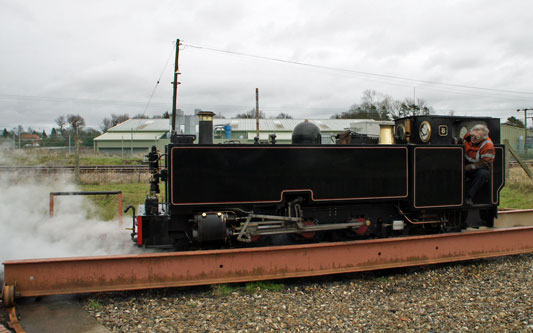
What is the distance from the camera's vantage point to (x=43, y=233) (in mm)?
6168

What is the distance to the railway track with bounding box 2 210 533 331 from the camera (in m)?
4.25

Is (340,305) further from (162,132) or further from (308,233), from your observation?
(162,132)

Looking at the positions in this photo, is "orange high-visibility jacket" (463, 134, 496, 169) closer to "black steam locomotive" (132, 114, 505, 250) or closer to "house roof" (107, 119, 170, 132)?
"black steam locomotive" (132, 114, 505, 250)

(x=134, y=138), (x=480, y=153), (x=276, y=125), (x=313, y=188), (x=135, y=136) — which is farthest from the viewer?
(x=276, y=125)

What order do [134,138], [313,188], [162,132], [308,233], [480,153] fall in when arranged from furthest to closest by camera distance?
[162,132]
[134,138]
[480,153]
[308,233]
[313,188]

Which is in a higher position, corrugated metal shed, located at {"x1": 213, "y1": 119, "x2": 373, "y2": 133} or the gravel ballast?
corrugated metal shed, located at {"x1": 213, "y1": 119, "x2": 373, "y2": 133}

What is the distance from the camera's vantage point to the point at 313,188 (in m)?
5.28

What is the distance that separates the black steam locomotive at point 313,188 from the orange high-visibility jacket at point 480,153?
148 mm

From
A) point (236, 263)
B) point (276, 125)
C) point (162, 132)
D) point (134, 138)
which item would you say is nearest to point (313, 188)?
point (236, 263)

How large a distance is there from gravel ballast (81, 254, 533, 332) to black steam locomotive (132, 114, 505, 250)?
77 centimetres

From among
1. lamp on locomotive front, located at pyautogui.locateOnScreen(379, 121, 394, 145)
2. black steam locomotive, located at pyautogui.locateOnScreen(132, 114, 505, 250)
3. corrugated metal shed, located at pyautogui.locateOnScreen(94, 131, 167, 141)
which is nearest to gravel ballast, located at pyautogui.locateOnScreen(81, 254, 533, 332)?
black steam locomotive, located at pyautogui.locateOnScreen(132, 114, 505, 250)

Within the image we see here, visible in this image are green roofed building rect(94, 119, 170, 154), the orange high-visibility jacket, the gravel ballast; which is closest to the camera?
the gravel ballast

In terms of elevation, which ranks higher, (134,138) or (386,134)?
(134,138)

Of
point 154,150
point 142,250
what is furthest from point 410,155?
point 142,250
